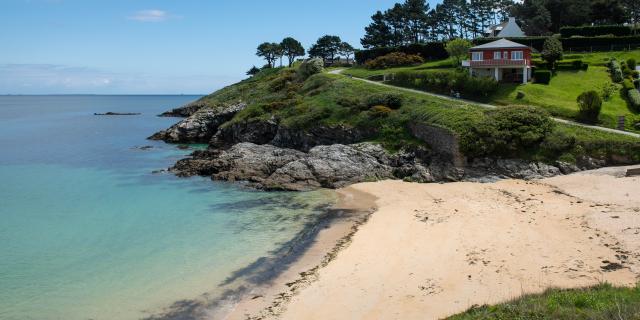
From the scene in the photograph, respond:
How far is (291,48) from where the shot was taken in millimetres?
116875

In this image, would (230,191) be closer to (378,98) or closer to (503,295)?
(378,98)

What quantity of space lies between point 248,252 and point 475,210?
45.7 feet

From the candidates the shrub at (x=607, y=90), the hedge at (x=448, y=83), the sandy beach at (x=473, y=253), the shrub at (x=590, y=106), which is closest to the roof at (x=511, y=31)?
the hedge at (x=448, y=83)

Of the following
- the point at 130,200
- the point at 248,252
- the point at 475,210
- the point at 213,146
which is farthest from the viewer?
the point at 213,146

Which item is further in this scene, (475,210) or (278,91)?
(278,91)

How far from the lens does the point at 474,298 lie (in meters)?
17.8

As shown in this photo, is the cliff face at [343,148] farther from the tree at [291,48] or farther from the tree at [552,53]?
the tree at [291,48]

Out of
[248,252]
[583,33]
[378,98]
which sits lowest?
[248,252]

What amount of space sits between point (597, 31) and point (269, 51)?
7152 cm

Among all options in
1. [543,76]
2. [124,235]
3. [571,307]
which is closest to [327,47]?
[543,76]

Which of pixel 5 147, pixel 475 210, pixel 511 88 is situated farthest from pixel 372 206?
pixel 5 147

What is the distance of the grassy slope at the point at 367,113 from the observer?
38312 millimetres

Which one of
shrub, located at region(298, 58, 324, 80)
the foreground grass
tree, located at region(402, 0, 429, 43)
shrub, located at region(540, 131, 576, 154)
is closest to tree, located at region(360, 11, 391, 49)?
tree, located at region(402, 0, 429, 43)

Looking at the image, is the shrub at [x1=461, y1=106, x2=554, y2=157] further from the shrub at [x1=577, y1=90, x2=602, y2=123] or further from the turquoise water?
the turquoise water
